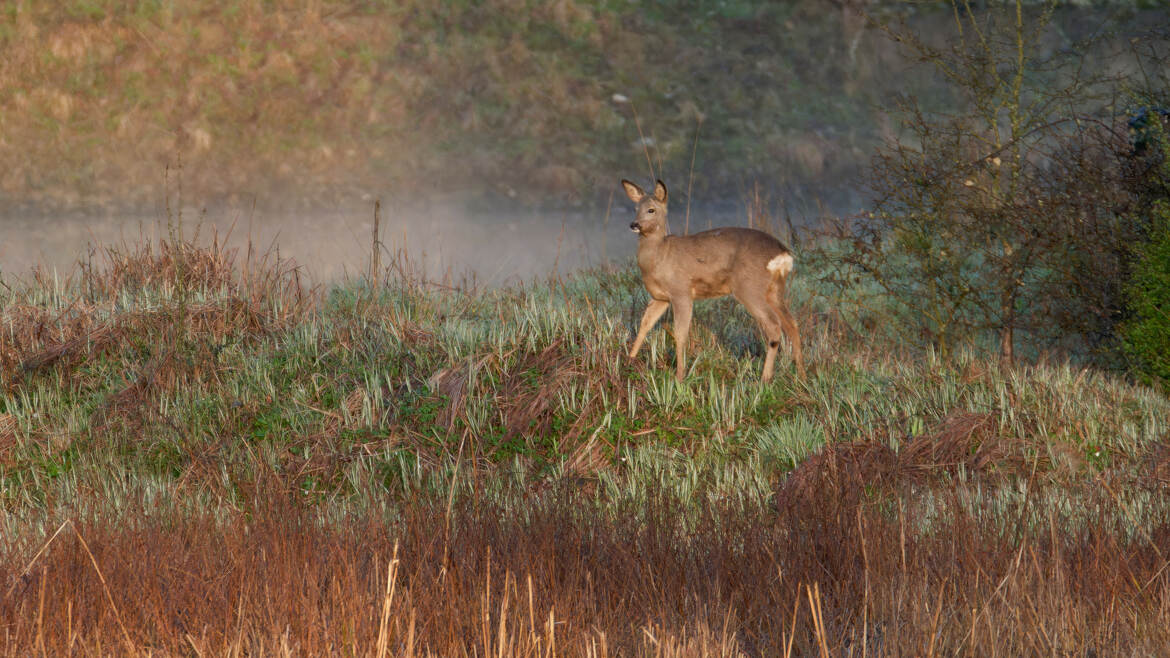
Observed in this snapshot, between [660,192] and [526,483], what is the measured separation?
3028 mm

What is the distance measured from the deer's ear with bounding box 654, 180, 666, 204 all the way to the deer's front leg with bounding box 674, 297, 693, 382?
737 millimetres

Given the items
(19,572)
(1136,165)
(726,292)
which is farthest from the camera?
(1136,165)

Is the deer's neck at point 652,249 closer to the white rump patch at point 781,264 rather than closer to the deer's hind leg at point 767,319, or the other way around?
the deer's hind leg at point 767,319

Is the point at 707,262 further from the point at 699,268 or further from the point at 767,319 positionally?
the point at 767,319

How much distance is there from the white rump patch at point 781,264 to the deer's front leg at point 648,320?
2.62ft

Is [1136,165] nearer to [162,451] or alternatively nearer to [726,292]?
[726,292]

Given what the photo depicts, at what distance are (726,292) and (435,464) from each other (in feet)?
8.25

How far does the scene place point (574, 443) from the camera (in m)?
7.08

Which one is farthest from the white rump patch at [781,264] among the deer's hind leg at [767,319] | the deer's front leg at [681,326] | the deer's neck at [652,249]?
the deer's neck at [652,249]

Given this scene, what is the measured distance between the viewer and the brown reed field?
11.7ft

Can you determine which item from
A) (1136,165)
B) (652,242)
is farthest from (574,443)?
(1136,165)

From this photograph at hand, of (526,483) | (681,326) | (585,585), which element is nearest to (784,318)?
(681,326)

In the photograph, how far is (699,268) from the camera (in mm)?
7668

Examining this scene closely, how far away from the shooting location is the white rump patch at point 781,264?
7.73 metres
